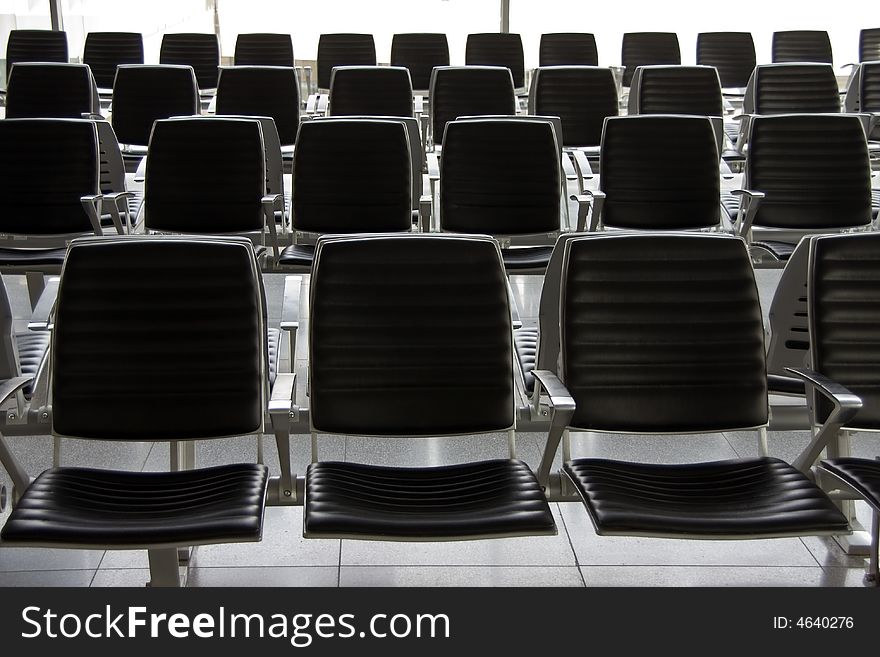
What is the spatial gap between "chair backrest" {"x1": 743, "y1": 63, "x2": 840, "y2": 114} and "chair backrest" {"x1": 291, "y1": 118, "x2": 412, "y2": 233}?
3028 mm

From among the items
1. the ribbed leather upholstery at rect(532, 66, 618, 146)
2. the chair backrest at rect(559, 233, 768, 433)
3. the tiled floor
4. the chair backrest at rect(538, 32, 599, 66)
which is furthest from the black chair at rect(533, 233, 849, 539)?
the chair backrest at rect(538, 32, 599, 66)

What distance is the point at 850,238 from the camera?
8.33 feet

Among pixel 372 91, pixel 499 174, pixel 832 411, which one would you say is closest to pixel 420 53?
pixel 372 91

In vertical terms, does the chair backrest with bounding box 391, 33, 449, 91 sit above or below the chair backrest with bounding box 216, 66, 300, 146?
above

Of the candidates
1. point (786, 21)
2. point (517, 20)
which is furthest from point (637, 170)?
point (786, 21)

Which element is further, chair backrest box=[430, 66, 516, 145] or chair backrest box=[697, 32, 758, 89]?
chair backrest box=[697, 32, 758, 89]

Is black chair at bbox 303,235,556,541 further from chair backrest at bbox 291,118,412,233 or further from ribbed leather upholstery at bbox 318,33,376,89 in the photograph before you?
ribbed leather upholstery at bbox 318,33,376,89

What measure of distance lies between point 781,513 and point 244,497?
1.13 metres

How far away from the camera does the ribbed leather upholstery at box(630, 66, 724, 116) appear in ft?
19.3

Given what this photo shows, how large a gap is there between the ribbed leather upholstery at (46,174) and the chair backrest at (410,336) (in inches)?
84.0

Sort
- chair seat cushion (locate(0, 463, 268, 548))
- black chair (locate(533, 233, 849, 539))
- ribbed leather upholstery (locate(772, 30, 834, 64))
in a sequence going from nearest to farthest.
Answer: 1. chair seat cushion (locate(0, 463, 268, 548))
2. black chair (locate(533, 233, 849, 539))
3. ribbed leather upholstery (locate(772, 30, 834, 64))

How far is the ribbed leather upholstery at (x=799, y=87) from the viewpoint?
615cm
